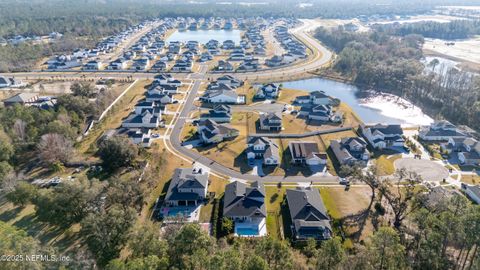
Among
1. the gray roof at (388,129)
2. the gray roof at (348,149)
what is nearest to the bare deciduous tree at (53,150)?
the gray roof at (348,149)

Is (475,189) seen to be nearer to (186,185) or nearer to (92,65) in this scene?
(186,185)

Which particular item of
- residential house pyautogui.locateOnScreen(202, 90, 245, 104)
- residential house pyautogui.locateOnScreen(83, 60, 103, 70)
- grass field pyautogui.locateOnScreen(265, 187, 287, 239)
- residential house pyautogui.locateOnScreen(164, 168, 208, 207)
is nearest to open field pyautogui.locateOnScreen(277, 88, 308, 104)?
residential house pyautogui.locateOnScreen(202, 90, 245, 104)

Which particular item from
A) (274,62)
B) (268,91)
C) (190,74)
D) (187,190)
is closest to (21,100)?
(190,74)

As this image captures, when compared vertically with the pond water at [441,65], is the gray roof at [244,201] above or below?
below

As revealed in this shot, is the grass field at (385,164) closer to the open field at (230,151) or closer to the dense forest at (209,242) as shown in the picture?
the dense forest at (209,242)

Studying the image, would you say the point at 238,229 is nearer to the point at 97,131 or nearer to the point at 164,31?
the point at 97,131

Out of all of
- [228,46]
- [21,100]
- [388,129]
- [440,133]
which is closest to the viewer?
[388,129]

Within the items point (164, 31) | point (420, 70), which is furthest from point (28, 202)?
point (164, 31)
